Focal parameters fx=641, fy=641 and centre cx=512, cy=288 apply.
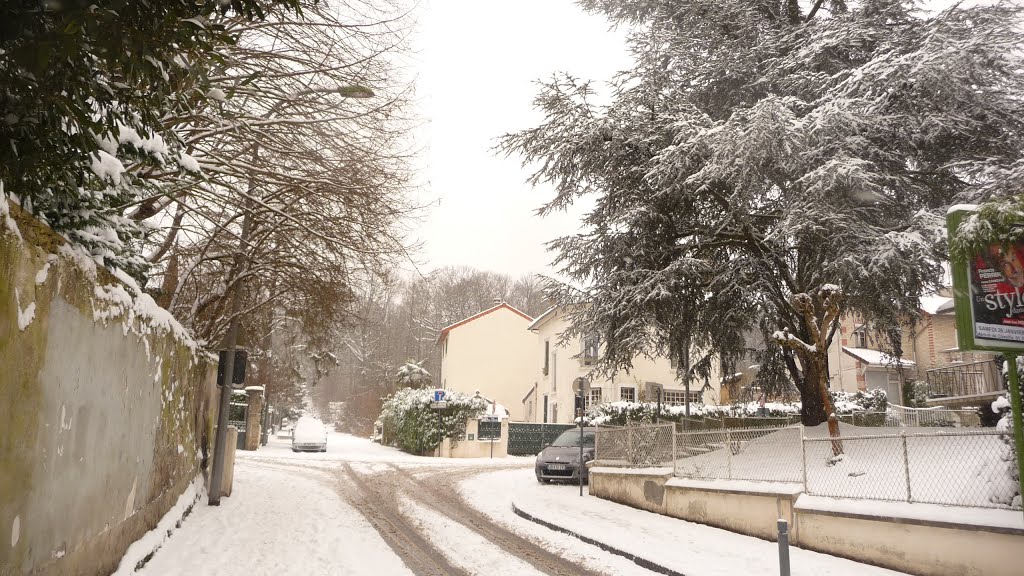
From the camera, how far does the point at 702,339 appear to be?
1738 cm

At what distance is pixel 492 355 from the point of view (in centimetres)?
4547

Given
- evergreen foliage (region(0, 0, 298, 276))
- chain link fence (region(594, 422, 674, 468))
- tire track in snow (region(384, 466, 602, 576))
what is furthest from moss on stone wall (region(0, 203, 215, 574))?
chain link fence (region(594, 422, 674, 468))

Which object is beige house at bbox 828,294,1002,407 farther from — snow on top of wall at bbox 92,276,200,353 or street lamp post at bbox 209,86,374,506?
snow on top of wall at bbox 92,276,200,353

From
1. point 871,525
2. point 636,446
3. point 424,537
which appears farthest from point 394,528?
point 871,525

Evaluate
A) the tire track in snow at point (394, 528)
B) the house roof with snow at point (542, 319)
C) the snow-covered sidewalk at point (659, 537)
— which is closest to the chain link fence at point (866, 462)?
the snow-covered sidewalk at point (659, 537)

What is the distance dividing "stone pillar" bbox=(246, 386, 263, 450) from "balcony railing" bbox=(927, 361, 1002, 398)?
28.0 m

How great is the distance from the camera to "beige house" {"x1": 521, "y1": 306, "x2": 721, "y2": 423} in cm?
3409

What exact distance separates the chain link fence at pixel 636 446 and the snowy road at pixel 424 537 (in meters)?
1.12

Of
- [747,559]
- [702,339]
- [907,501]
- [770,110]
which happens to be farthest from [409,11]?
[702,339]

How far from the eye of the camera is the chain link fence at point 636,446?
523 inches

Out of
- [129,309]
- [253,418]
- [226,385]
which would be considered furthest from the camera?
[253,418]

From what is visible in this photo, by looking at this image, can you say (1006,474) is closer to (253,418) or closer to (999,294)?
(999,294)

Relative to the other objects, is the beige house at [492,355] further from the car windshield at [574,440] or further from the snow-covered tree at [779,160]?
the snow-covered tree at [779,160]

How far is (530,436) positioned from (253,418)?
13584 mm
